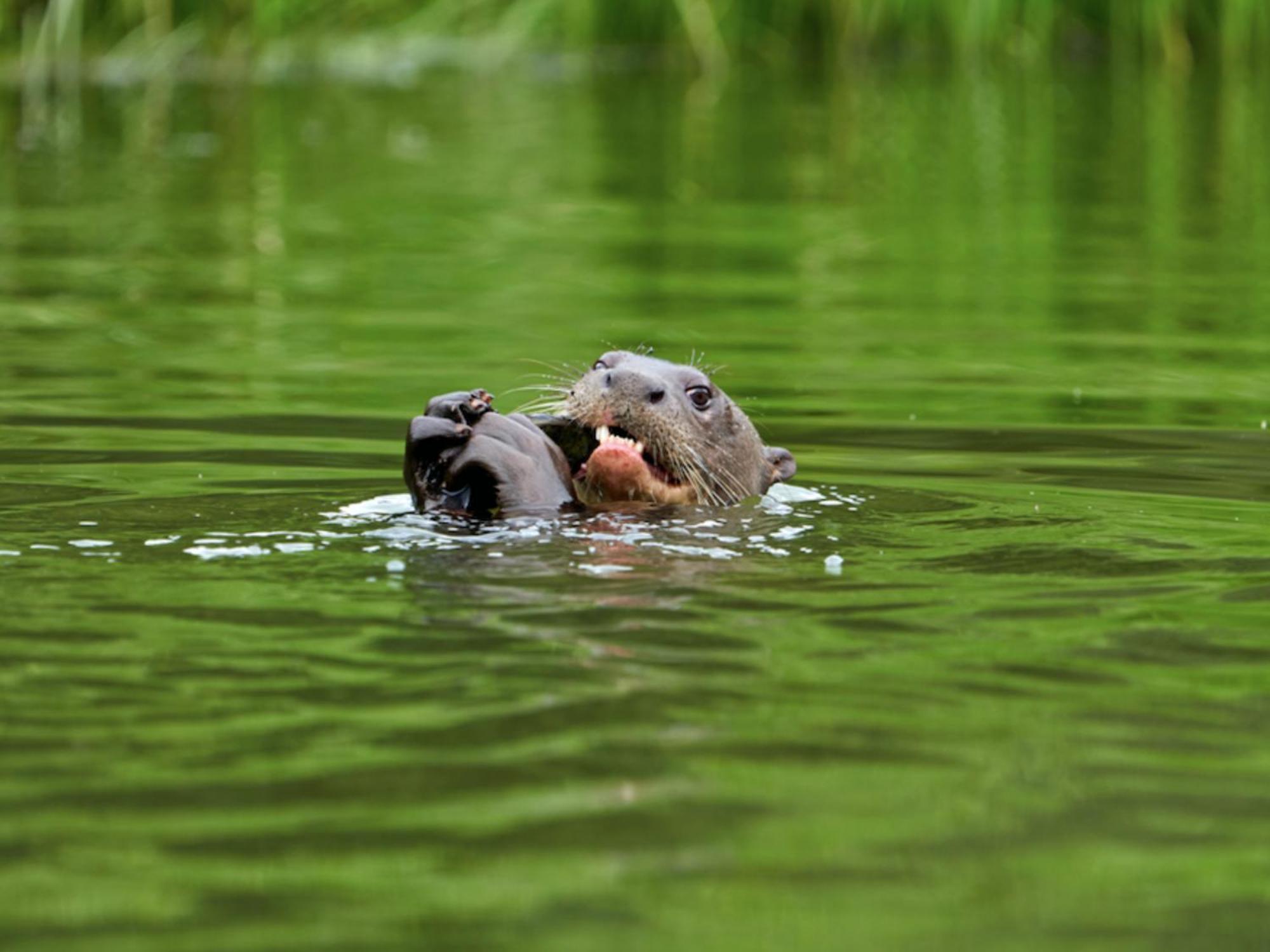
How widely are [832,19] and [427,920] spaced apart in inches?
860

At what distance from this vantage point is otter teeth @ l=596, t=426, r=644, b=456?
6.30 metres

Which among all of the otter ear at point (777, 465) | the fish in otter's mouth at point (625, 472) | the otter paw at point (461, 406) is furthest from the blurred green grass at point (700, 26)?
the otter paw at point (461, 406)

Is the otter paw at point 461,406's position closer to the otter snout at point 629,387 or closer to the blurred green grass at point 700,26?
the otter snout at point 629,387

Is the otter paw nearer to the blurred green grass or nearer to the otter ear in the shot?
the otter ear

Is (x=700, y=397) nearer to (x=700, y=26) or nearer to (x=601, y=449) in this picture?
(x=601, y=449)

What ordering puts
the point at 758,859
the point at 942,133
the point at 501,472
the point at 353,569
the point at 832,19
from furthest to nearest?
the point at 832,19 < the point at 942,133 < the point at 501,472 < the point at 353,569 < the point at 758,859

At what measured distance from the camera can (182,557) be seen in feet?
17.5

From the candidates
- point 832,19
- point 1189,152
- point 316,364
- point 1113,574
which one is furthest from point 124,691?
point 832,19

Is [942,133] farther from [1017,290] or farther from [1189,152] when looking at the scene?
[1017,290]

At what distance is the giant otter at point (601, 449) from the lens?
5.84m

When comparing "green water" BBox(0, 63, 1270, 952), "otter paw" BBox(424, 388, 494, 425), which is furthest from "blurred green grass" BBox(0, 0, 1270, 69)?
"otter paw" BBox(424, 388, 494, 425)

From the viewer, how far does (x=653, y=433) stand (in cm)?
634

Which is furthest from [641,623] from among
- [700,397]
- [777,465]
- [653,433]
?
[777,465]

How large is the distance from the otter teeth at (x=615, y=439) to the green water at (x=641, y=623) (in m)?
0.33
